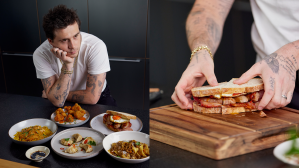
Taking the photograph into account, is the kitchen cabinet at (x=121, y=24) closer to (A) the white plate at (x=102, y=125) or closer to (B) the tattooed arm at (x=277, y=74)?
(A) the white plate at (x=102, y=125)

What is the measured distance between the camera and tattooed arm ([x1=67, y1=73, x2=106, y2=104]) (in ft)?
3.48

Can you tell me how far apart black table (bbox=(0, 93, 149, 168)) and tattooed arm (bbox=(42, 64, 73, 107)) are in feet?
0.15

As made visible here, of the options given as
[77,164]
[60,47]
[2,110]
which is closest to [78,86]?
[60,47]

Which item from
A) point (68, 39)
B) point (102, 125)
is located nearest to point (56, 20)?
point (68, 39)

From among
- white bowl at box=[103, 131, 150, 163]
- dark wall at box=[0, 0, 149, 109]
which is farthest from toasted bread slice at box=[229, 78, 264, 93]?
dark wall at box=[0, 0, 149, 109]

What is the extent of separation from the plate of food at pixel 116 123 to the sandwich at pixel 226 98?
260 mm

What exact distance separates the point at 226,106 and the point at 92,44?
36.4 inches

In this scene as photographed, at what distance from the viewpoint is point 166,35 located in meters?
0.29

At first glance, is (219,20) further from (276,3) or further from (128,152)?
(128,152)

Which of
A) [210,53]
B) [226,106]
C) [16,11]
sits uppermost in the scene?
[16,11]

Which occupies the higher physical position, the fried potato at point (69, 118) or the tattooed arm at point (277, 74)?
the tattooed arm at point (277, 74)

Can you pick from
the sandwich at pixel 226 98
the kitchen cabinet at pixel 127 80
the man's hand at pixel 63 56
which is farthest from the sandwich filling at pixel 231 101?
the kitchen cabinet at pixel 127 80

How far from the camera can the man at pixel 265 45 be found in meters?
0.29

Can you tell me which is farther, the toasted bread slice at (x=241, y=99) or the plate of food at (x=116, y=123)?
the plate of food at (x=116, y=123)
